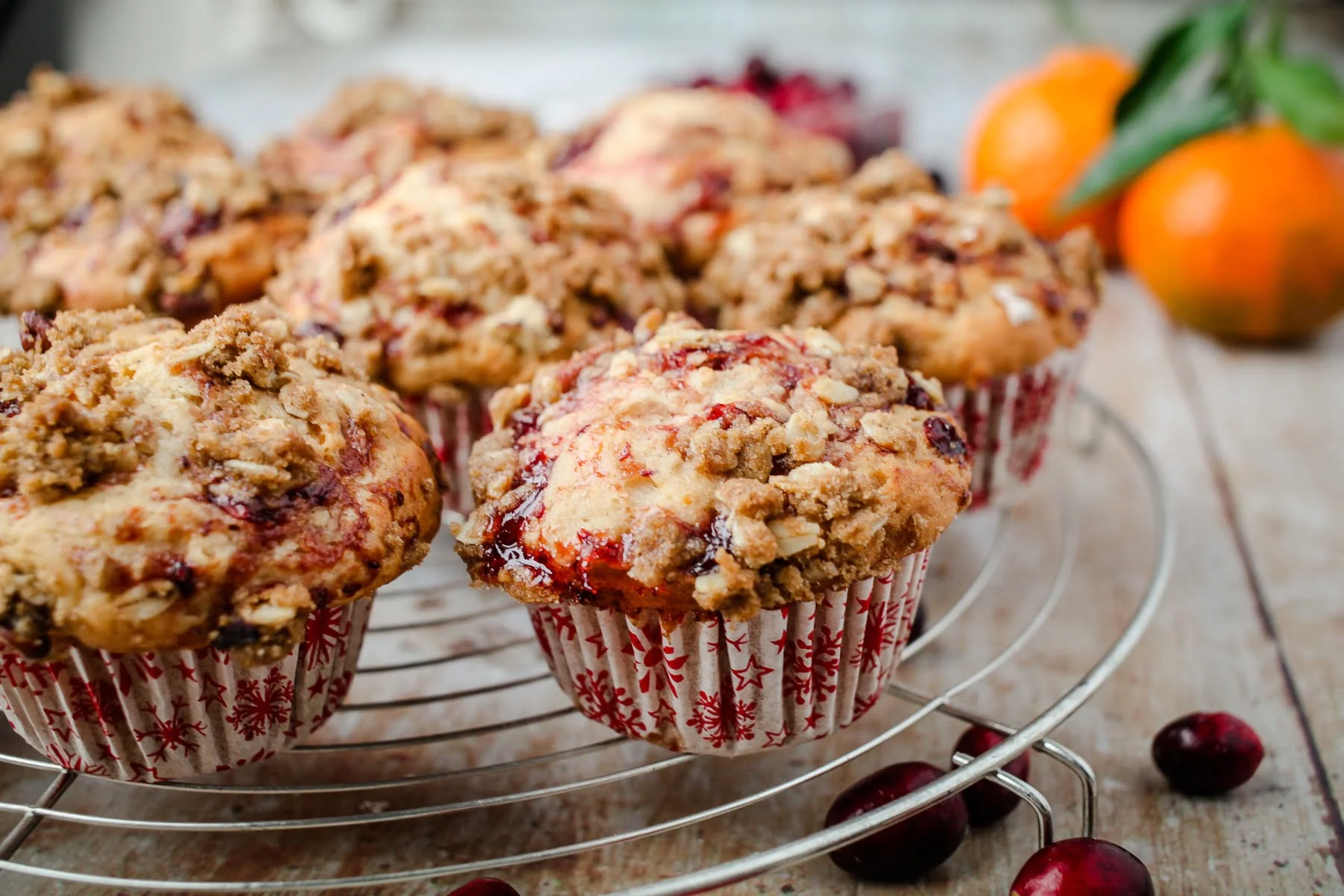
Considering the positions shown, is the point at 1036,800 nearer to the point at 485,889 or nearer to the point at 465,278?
the point at 485,889

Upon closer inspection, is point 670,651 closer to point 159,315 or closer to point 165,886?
point 165,886

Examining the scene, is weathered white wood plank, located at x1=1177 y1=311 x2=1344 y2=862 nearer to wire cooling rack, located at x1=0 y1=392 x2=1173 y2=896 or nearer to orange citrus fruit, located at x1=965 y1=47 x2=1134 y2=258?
wire cooling rack, located at x1=0 y1=392 x2=1173 y2=896

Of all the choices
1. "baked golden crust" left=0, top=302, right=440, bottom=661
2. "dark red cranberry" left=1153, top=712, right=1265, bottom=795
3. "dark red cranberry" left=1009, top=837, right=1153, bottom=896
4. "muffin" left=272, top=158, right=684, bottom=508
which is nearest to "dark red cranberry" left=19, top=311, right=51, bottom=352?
"baked golden crust" left=0, top=302, right=440, bottom=661

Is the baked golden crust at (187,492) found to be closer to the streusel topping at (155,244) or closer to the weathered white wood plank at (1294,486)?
the streusel topping at (155,244)

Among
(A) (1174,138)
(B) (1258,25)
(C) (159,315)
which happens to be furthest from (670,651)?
(B) (1258,25)

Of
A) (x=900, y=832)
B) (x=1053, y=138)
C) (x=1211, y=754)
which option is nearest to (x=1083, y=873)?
(x=900, y=832)

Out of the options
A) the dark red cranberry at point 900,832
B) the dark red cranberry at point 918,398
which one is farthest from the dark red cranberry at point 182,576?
the dark red cranberry at point 918,398
